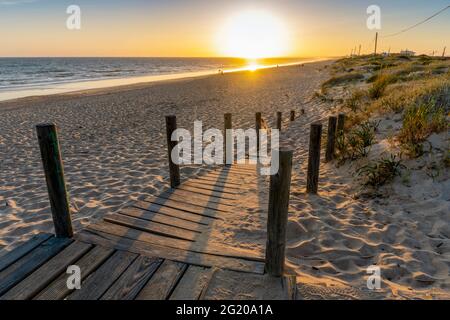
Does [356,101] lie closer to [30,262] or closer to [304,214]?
[304,214]

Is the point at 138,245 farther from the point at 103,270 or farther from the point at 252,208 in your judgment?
the point at 252,208

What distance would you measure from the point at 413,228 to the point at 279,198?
2484mm

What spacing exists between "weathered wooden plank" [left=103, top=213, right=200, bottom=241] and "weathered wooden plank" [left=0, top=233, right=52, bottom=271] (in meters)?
0.83

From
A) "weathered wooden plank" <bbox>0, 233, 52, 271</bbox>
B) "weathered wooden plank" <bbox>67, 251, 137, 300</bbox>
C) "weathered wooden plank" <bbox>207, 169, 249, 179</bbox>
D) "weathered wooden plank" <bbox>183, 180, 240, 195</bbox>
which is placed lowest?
"weathered wooden plank" <bbox>207, 169, 249, 179</bbox>

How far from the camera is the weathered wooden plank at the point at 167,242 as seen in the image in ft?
11.2

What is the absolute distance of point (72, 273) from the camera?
3076 mm

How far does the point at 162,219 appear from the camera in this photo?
4332mm

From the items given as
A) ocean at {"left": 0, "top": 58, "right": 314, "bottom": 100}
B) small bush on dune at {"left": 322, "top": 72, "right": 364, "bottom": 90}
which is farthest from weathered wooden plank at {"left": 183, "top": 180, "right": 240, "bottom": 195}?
ocean at {"left": 0, "top": 58, "right": 314, "bottom": 100}

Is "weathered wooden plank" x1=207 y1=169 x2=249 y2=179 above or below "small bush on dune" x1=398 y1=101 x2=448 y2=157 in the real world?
below

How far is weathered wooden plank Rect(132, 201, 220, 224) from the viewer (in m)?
4.42

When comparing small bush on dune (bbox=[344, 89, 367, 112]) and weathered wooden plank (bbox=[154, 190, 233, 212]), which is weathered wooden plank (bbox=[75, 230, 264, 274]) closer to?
weathered wooden plank (bbox=[154, 190, 233, 212])

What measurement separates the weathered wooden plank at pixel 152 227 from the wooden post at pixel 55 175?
65cm

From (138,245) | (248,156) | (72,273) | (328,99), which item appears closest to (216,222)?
(138,245)

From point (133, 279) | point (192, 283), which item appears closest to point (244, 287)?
point (192, 283)
